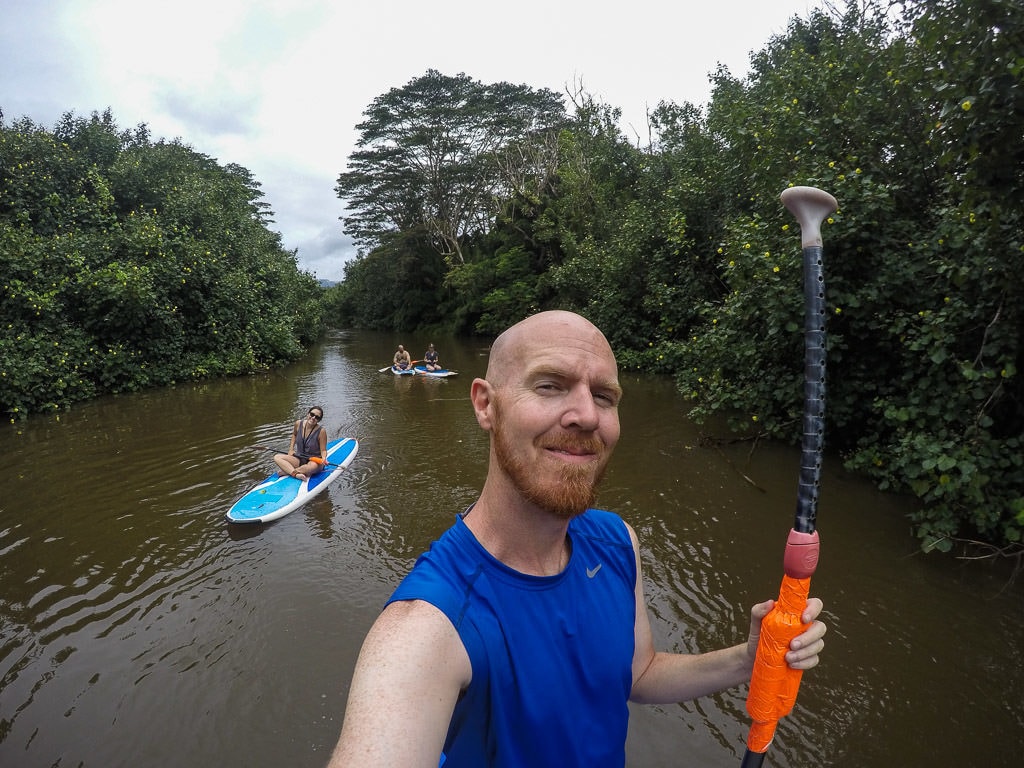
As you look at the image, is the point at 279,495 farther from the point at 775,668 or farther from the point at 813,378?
the point at 813,378

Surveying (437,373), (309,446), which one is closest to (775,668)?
(309,446)

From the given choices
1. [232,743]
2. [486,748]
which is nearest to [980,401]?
[486,748]

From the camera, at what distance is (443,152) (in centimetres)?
3328

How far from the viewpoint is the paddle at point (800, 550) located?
52.9 inches

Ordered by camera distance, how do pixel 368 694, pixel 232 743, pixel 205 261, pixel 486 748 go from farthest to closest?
pixel 205 261, pixel 232 743, pixel 486 748, pixel 368 694

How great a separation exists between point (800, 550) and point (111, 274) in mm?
18330

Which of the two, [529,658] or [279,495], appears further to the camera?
[279,495]

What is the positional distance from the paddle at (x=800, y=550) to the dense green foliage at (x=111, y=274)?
16.5 metres

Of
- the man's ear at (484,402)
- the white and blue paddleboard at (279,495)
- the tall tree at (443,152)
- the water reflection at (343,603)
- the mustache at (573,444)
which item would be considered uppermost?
the tall tree at (443,152)

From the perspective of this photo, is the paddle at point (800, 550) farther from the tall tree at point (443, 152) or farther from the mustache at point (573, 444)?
the tall tree at point (443, 152)

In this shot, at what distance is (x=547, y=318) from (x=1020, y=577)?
6214 millimetres

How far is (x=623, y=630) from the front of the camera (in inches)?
58.6

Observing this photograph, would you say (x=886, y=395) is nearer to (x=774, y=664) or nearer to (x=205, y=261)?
(x=774, y=664)

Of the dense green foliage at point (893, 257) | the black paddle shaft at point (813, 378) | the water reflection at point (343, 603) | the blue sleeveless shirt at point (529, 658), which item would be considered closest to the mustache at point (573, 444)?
the blue sleeveless shirt at point (529, 658)
